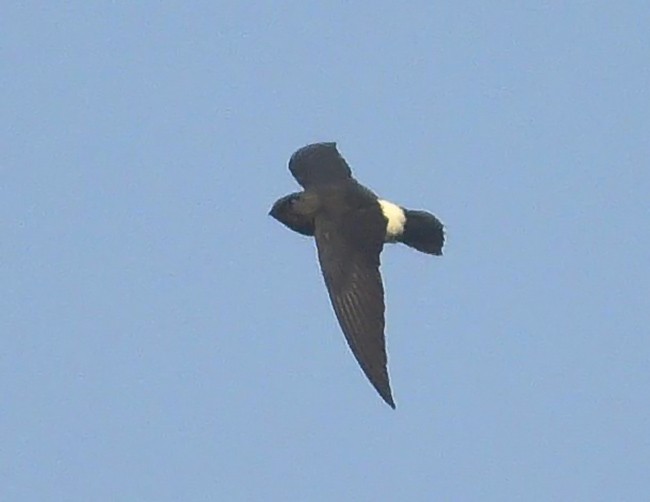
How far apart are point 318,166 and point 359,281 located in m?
2.48

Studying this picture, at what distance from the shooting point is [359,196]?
1816 centimetres

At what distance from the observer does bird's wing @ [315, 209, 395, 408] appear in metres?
16.1

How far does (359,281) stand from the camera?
16.9 metres

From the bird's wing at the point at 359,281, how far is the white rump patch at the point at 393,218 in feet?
0.91

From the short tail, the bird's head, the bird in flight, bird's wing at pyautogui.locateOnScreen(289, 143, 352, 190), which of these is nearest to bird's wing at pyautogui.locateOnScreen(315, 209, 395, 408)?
the bird in flight

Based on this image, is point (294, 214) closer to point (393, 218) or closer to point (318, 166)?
point (393, 218)

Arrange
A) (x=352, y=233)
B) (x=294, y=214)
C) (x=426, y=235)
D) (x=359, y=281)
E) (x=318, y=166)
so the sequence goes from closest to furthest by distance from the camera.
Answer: (x=359, y=281), (x=352, y=233), (x=294, y=214), (x=426, y=235), (x=318, y=166)

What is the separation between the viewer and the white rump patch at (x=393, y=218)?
18.1 meters

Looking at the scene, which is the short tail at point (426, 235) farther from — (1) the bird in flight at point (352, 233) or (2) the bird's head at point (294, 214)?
(2) the bird's head at point (294, 214)

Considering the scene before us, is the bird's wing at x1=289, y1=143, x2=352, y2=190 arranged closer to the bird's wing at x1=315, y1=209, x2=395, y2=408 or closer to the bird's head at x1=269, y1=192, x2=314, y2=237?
the bird's head at x1=269, y1=192, x2=314, y2=237

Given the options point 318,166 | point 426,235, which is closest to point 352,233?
point 426,235

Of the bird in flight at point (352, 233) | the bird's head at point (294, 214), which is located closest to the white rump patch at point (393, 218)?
the bird in flight at point (352, 233)

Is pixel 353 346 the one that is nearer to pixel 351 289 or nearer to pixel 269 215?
pixel 351 289

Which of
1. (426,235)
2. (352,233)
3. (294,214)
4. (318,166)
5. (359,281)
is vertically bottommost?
(359,281)
